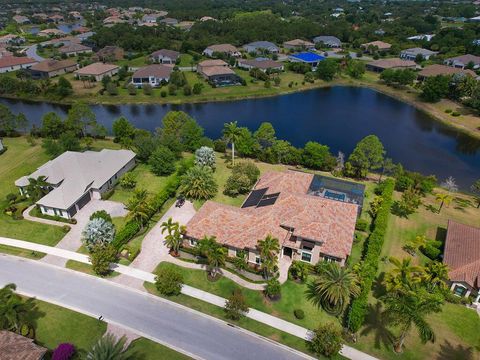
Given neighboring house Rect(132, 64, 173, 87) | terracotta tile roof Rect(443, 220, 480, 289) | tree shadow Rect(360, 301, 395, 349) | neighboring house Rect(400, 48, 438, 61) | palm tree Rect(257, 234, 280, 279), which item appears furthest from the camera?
neighboring house Rect(400, 48, 438, 61)

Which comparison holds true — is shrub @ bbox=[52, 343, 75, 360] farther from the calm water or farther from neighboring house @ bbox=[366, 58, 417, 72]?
neighboring house @ bbox=[366, 58, 417, 72]

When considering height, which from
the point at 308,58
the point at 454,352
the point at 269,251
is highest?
the point at 308,58

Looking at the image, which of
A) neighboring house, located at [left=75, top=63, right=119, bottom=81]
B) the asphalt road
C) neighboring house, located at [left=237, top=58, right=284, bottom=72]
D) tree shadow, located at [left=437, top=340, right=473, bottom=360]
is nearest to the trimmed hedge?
the asphalt road

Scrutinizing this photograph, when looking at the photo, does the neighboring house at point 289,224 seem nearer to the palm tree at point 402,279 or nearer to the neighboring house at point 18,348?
the palm tree at point 402,279

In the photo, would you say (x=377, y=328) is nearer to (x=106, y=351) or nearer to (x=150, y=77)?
(x=106, y=351)

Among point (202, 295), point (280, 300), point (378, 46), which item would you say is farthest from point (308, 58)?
point (202, 295)

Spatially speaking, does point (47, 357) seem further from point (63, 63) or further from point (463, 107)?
point (63, 63)
